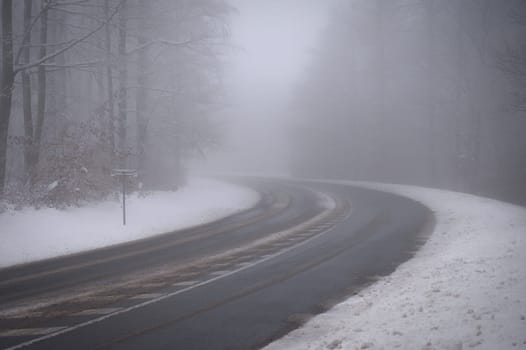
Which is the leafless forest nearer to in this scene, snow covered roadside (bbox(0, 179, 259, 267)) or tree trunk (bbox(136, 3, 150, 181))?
tree trunk (bbox(136, 3, 150, 181))

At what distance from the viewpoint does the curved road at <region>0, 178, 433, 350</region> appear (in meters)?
5.57

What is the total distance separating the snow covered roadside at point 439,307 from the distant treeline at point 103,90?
10.9 meters

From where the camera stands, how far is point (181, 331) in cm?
562

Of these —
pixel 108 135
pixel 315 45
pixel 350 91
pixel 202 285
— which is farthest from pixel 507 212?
pixel 315 45

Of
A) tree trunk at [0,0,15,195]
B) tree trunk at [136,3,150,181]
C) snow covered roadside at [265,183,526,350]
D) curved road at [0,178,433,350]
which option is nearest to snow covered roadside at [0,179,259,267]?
curved road at [0,178,433,350]

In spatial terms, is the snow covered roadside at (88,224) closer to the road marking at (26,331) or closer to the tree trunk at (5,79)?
the tree trunk at (5,79)

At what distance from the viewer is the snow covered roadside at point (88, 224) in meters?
11.2

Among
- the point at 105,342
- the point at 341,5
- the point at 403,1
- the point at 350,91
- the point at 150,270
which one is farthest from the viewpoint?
the point at 341,5

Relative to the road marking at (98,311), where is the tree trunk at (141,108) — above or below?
above

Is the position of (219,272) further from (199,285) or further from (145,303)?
(145,303)

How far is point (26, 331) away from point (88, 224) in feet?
27.0

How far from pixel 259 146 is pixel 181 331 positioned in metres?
67.8

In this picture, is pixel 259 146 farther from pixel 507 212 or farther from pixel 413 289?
pixel 413 289

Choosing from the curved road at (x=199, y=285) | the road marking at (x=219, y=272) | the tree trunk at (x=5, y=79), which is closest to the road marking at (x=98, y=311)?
the curved road at (x=199, y=285)
